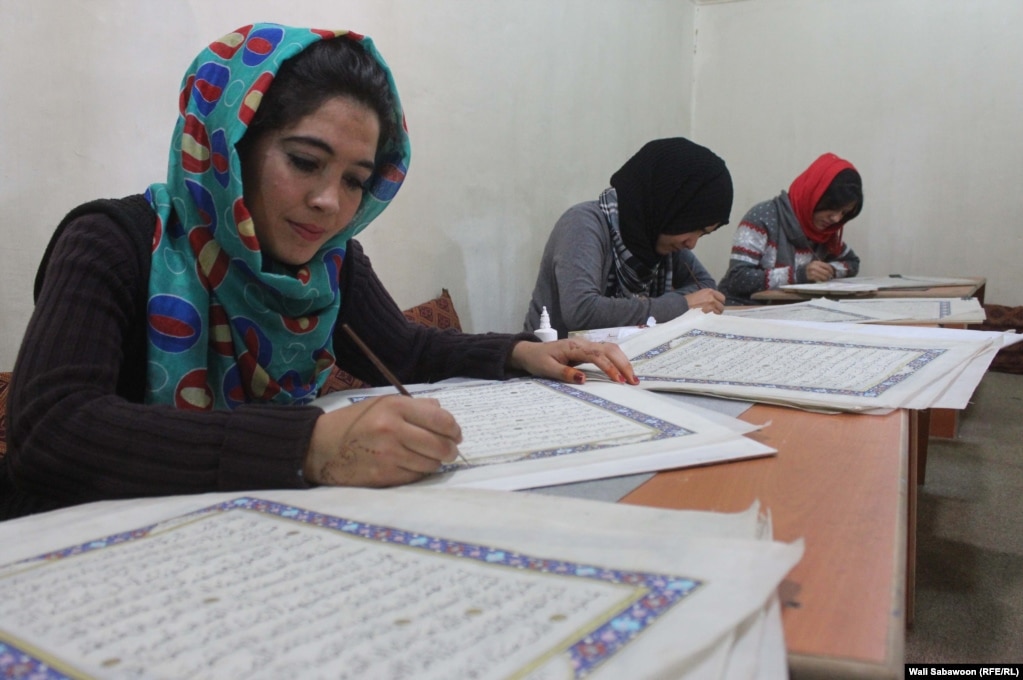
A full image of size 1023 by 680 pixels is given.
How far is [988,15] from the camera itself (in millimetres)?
4156

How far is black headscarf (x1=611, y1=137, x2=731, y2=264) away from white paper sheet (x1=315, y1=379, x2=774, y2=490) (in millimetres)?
1333

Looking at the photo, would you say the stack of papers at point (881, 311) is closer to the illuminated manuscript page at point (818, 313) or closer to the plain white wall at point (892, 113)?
the illuminated manuscript page at point (818, 313)

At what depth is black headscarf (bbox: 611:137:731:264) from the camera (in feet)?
7.31

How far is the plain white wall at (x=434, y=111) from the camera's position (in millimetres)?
1296

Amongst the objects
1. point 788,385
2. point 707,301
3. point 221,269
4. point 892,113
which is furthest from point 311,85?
point 892,113

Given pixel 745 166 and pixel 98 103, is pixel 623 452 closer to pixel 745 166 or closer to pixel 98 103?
pixel 98 103

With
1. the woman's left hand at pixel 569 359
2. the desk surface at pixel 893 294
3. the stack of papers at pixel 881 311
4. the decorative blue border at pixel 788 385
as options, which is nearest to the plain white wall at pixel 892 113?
the desk surface at pixel 893 294

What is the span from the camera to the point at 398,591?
0.43m

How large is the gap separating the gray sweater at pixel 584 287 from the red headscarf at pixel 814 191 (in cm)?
122

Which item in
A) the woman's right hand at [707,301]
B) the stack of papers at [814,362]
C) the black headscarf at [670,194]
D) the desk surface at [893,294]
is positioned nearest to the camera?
the stack of papers at [814,362]

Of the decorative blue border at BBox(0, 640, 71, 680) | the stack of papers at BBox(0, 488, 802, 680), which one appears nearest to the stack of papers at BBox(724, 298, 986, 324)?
the stack of papers at BBox(0, 488, 802, 680)

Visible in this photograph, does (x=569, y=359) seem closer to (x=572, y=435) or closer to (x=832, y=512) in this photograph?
(x=572, y=435)

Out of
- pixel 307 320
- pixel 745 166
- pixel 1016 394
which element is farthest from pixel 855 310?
pixel 745 166

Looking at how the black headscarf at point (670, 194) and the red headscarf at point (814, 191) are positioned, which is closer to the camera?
the black headscarf at point (670, 194)
